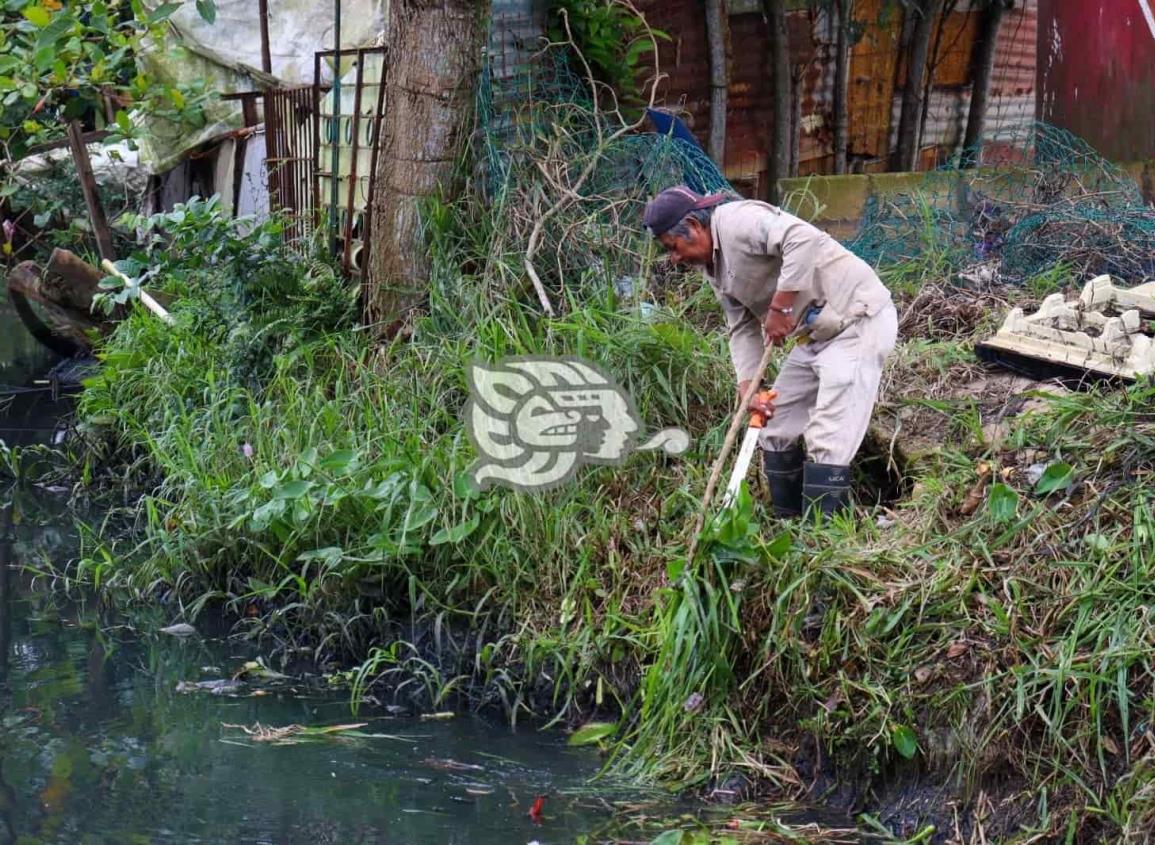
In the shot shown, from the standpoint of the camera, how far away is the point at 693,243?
507cm

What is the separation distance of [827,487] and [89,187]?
5.87 metres

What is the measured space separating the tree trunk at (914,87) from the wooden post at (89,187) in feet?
19.0

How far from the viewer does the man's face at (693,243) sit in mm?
5055

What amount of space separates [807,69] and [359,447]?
5047 mm

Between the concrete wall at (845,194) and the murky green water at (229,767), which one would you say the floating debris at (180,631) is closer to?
the murky green water at (229,767)

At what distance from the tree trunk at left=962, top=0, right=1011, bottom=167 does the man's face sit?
5.99 metres

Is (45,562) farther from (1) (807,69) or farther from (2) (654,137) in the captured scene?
(1) (807,69)

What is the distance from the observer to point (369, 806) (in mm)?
4445

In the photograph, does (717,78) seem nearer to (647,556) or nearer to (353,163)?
(353,163)

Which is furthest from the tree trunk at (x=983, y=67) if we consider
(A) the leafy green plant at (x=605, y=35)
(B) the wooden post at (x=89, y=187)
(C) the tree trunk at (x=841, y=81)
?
(B) the wooden post at (x=89, y=187)

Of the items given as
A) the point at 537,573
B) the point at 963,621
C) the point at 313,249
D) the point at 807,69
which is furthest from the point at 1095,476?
the point at 807,69

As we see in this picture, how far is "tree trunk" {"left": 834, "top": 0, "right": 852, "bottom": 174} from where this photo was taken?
375 inches

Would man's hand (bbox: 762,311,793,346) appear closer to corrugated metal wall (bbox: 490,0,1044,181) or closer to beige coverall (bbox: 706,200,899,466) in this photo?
beige coverall (bbox: 706,200,899,466)

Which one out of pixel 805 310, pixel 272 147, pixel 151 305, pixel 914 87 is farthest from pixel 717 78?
pixel 805 310
